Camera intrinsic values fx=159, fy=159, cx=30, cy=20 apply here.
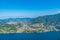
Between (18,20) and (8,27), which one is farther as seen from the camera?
(18,20)

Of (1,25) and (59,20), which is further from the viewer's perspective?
(59,20)

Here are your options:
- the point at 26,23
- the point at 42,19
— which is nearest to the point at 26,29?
the point at 26,23

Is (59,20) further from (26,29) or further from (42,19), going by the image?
(26,29)

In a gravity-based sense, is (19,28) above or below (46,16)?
below

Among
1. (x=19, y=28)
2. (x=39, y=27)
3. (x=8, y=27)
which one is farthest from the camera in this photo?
(x=39, y=27)

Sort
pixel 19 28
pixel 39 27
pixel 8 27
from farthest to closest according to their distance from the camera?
1. pixel 39 27
2. pixel 19 28
3. pixel 8 27

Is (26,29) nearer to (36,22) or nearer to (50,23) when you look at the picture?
(36,22)

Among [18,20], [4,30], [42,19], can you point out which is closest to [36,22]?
[42,19]

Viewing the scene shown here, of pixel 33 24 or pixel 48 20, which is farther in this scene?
pixel 33 24

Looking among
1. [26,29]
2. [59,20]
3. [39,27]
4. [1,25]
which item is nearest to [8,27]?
[1,25]
